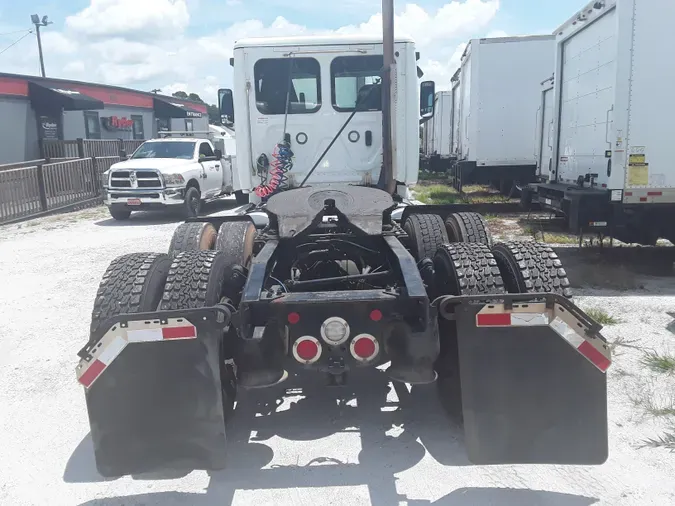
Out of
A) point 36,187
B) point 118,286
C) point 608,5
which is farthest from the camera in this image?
point 36,187

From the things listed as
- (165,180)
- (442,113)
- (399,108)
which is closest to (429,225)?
(399,108)

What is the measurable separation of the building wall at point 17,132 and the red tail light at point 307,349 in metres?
21.0

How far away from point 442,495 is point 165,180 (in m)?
11.9

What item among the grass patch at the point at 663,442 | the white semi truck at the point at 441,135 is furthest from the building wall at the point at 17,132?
the grass patch at the point at 663,442

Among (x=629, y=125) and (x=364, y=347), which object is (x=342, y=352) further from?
(x=629, y=125)

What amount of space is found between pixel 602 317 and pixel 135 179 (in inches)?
434

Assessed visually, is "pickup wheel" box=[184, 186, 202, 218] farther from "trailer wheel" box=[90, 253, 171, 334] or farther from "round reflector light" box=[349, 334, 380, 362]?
"round reflector light" box=[349, 334, 380, 362]

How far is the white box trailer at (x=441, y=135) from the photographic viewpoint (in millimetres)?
22172

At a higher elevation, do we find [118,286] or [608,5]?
[608,5]

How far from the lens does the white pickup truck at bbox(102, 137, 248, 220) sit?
13.6 metres

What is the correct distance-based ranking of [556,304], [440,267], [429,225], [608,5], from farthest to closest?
[608,5] < [429,225] < [440,267] < [556,304]

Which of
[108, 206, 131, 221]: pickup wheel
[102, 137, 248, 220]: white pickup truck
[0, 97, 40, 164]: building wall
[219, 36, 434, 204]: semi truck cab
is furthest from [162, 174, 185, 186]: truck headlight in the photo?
[0, 97, 40, 164]: building wall

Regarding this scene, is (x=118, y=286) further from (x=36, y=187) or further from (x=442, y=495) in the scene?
(x=36, y=187)

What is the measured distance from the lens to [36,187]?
1490cm
